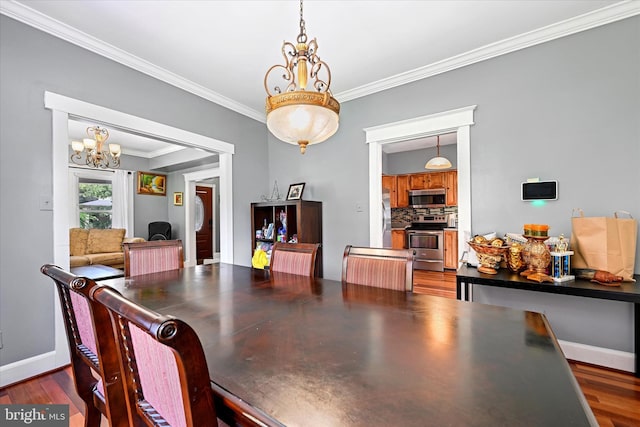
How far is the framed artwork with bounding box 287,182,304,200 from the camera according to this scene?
3.60 meters

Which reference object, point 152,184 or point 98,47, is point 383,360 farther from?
point 152,184

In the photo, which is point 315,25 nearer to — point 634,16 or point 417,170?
point 634,16

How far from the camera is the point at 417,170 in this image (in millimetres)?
6230

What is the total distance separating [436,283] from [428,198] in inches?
81.5

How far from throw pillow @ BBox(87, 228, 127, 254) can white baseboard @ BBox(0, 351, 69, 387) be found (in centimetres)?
356


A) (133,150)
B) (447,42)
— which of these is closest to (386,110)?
(447,42)

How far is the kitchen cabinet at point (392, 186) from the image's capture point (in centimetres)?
628

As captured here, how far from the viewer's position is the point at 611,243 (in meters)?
1.86

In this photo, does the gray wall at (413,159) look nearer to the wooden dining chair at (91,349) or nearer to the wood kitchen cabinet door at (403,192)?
the wood kitchen cabinet door at (403,192)

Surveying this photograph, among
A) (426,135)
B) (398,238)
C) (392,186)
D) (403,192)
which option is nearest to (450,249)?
(398,238)

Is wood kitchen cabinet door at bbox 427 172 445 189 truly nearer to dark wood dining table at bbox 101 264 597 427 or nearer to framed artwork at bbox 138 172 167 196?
dark wood dining table at bbox 101 264 597 427

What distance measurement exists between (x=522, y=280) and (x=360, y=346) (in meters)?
1.69

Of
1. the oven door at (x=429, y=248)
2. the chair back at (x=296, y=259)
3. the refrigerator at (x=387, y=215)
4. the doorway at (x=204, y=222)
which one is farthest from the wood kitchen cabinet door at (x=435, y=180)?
the doorway at (x=204, y=222)

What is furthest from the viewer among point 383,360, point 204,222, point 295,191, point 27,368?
point 204,222
